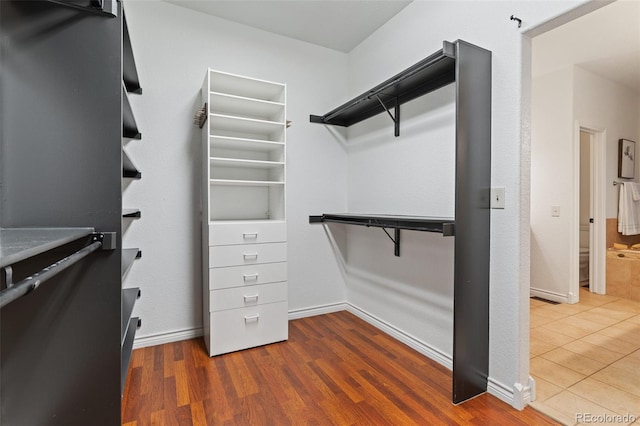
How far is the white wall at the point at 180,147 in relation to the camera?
7.95ft

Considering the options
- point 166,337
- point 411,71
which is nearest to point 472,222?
point 411,71

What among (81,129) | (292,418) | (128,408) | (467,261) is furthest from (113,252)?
(467,261)

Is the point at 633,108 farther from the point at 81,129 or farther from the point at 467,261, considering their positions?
the point at 81,129

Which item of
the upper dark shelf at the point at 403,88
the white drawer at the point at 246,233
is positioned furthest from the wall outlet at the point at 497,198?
the white drawer at the point at 246,233

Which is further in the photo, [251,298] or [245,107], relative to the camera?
[245,107]

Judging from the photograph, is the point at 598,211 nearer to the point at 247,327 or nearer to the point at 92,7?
the point at 247,327

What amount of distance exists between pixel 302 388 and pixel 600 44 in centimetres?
397

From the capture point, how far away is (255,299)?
2.40 metres

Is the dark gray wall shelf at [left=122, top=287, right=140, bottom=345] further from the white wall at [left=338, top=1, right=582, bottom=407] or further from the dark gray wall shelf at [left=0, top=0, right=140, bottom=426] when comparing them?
the white wall at [left=338, top=1, right=582, bottom=407]

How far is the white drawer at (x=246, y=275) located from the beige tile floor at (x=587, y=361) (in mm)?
1761

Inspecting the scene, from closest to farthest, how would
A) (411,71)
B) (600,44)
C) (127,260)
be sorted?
(127,260) → (411,71) → (600,44)

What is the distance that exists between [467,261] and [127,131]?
7.80 feet

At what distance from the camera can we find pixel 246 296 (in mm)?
2371

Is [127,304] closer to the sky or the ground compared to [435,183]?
closer to the ground
